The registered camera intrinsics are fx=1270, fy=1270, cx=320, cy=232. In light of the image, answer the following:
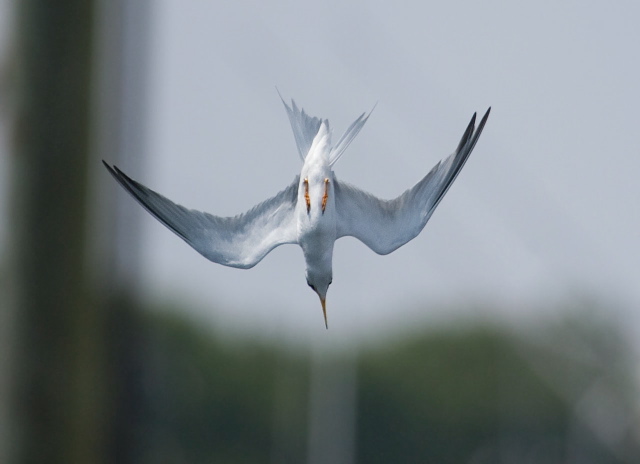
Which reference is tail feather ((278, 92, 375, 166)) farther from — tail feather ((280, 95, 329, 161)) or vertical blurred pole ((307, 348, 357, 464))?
vertical blurred pole ((307, 348, 357, 464))

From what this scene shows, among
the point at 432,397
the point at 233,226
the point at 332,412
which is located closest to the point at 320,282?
the point at 233,226

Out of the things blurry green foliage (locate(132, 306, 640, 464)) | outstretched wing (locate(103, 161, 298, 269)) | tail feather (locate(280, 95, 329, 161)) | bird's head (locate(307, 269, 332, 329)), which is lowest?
blurry green foliage (locate(132, 306, 640, 464))

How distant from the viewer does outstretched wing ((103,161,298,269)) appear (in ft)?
8.59

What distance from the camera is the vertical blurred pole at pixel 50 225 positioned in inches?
118

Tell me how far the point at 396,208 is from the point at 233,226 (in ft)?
1.21

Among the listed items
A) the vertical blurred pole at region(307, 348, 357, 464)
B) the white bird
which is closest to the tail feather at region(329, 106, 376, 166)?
the white bird

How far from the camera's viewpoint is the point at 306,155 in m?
2.68

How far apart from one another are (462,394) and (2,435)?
3249 centimetres

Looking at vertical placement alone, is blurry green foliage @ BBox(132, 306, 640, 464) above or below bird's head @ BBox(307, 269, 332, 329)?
below

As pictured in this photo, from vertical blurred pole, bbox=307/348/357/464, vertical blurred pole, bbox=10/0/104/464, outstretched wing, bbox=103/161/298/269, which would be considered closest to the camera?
outstretched wing, bbox=103/161/298/269

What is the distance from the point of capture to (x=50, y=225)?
3035 mm

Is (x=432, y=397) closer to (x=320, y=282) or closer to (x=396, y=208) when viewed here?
(x=396, y=208)

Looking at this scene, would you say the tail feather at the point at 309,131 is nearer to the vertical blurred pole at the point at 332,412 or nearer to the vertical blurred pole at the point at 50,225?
the vertical blurred pole at the point at 50,225

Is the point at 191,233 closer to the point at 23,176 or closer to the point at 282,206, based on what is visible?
the point at 282,206
